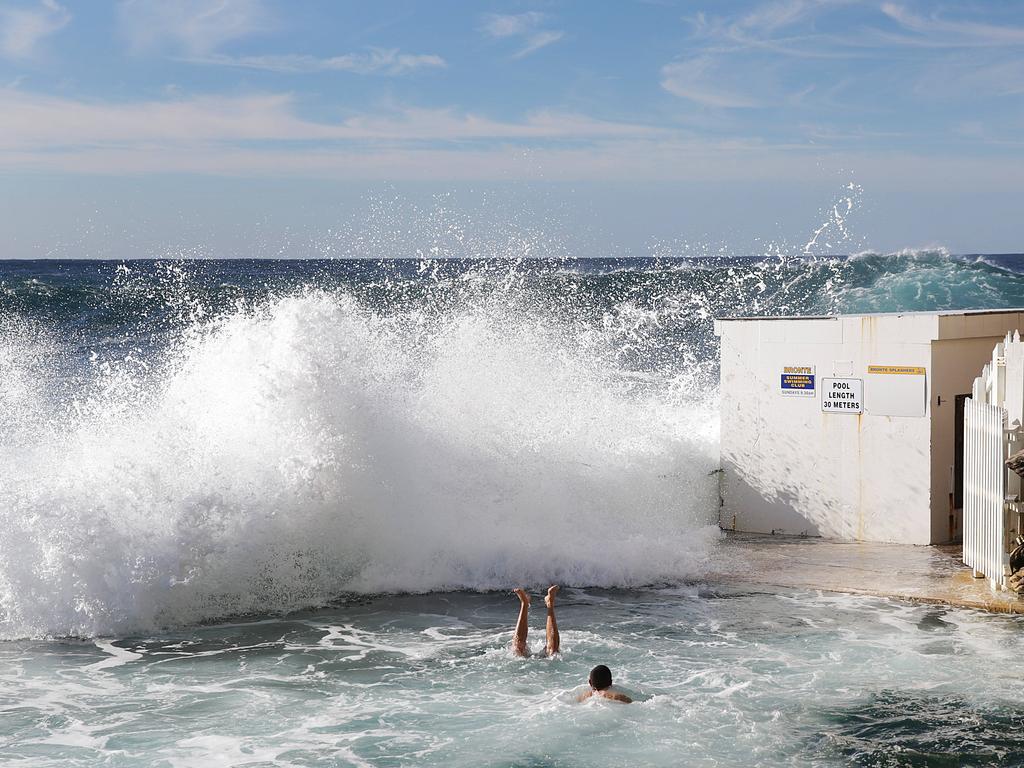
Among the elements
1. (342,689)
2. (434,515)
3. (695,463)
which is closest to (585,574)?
(434,515)

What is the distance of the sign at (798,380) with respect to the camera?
13406 mm

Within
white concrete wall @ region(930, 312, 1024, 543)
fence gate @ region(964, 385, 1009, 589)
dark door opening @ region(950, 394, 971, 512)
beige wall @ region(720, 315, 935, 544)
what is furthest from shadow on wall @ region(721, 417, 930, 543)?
fence gate @ region(964, 385, 1009, 589)

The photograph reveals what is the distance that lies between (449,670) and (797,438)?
589 centimetres

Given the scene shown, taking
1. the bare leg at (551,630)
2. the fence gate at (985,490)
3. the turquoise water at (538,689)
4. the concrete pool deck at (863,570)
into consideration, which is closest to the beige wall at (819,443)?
the concrete pool deck at (863,570)

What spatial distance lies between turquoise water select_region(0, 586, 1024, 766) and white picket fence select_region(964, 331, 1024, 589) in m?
0.75

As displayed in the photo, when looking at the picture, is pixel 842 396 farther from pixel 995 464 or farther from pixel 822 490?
pixel 995 464

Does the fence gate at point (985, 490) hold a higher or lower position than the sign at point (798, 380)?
lower

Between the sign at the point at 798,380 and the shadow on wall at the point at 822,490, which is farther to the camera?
the sign at the point at 798,380

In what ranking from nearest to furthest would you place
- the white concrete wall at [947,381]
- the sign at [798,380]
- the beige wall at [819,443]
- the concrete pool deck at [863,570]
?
1. the concrete pool deck at [863,570]
2. the white concrete wall at [947,381]
3. the beige wall at [819,443]
4. the sign at [798,380]

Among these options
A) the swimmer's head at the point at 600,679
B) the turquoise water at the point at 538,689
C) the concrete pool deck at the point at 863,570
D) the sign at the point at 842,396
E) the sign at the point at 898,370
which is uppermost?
the sign at the point at 898,370

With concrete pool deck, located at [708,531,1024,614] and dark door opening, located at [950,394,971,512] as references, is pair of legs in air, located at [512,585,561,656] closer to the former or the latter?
concrete pool deck, located at [708,531,1024,614]

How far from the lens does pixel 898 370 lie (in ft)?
42.0

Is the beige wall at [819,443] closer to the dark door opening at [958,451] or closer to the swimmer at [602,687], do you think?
the dark door opening at [958,451]

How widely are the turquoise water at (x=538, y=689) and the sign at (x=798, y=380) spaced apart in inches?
117
